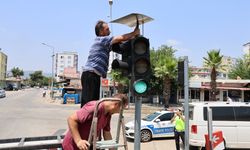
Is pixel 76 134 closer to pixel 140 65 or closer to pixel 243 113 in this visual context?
pixel 140 65

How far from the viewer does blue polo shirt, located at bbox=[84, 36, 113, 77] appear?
3.96m

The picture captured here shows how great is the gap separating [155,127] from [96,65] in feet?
36.1

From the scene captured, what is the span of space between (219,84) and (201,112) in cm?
3964

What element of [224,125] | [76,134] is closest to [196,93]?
[224,125]

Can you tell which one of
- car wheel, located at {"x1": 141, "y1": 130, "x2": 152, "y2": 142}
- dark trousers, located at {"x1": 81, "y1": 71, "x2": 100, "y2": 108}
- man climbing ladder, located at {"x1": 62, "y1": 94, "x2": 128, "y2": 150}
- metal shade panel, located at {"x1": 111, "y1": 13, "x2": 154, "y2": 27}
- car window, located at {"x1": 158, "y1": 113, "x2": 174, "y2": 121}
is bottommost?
car wheel, located at {"x1": 141, "y1": 130, "x2": 152, "y2": 142}

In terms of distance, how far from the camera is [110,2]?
66.0 ft

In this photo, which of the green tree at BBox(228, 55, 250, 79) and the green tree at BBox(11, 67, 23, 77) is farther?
the green tree at BBox(11, 67, 23, 77)

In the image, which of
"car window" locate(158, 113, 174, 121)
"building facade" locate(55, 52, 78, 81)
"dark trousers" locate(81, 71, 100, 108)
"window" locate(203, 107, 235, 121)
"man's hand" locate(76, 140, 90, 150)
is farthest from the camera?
"building facade" locate(55, 52, 78, 81)

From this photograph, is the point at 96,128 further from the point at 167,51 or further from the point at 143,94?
the point at 167,51

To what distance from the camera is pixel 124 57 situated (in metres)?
4.30

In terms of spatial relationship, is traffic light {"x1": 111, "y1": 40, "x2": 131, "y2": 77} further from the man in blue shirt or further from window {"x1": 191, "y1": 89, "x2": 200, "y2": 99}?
window {"x1": 191, "y1": 89, "x2": 200, "y2": 99}

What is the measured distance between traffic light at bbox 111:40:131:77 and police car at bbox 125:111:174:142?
10.3 metres

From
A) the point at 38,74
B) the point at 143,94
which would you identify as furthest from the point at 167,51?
the point at 38,74

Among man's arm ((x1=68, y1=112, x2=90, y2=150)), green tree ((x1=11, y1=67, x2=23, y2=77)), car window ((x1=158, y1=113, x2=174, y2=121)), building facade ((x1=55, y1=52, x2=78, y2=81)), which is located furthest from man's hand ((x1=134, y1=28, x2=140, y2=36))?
building facade ((x1=55, y1=52, x2=78, y2=81))
